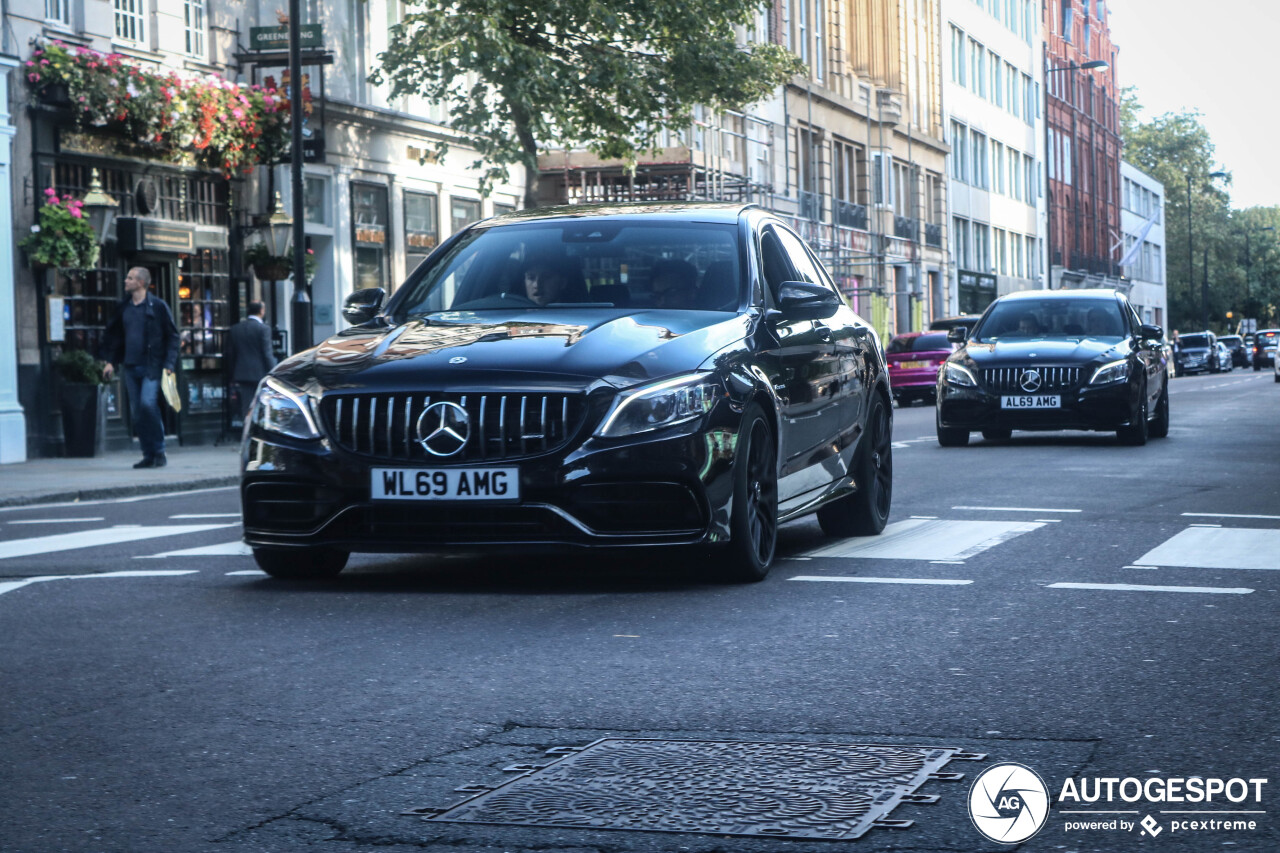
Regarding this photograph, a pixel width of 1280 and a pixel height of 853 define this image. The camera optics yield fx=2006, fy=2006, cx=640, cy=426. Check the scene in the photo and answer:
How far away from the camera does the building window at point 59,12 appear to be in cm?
2297

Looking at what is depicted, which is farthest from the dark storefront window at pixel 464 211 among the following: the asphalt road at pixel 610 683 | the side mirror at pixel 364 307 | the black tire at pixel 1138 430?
the side mirror at pixel 364 307

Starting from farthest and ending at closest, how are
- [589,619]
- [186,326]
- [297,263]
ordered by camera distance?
1. [186,326]
2. [297,263]
3. [589,619]

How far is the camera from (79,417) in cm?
2288

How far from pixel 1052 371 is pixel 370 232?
49.9 feet

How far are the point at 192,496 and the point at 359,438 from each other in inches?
336

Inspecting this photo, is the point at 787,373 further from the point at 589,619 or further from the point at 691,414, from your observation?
the point at 589,619

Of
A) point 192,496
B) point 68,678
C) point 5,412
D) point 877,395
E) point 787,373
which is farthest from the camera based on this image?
point 5,412

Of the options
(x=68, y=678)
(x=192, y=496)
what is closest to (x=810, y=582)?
(x=68, y=678)

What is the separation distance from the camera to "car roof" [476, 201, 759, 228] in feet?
30.3

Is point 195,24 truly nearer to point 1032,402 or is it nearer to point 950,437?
point 950,437

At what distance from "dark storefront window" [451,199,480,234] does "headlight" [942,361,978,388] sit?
53.1ft

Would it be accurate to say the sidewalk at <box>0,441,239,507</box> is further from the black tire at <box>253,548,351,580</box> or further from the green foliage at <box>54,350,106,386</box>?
the black tire at <box>253,548,351,580</box>

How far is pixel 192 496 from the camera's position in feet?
51.8

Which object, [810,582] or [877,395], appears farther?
[877,395]
